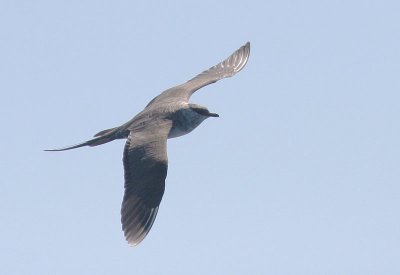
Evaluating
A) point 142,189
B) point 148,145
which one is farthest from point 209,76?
point 142,189

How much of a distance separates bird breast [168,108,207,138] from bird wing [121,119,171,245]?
5.96ft

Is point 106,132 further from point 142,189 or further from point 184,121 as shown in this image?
point 142,189

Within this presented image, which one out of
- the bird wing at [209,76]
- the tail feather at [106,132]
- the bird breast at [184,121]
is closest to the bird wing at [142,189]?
the bird breast at [184,121]

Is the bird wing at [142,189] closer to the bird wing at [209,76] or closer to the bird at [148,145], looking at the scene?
the bird at [148,145]

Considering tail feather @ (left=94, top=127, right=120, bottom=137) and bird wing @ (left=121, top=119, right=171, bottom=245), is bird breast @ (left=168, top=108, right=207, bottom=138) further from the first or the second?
bird wing @ (left=121, top=119, right=171, bottom=245)

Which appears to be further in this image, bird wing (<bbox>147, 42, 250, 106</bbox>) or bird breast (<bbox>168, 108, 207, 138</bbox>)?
bird wing (<bbox>147, 42, 250, 106</bbox>)

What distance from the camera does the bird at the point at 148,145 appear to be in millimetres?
24203

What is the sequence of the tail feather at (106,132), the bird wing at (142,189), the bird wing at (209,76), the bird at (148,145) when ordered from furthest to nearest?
the bird wing at (209,76) < the tail feather at (106,132) < the bird at (148,145) < the bird wing at (142,189)

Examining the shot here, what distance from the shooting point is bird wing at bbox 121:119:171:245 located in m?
24.1

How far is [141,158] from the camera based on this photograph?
2458 cm

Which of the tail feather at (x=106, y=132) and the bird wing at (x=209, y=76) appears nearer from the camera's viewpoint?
→ the tail feather at (x=106, y=132)

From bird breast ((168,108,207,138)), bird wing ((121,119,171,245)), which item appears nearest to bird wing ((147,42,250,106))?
bird breast ((168,108,207,138))

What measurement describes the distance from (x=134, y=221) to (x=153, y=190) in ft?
2.47

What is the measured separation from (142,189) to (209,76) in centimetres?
744
